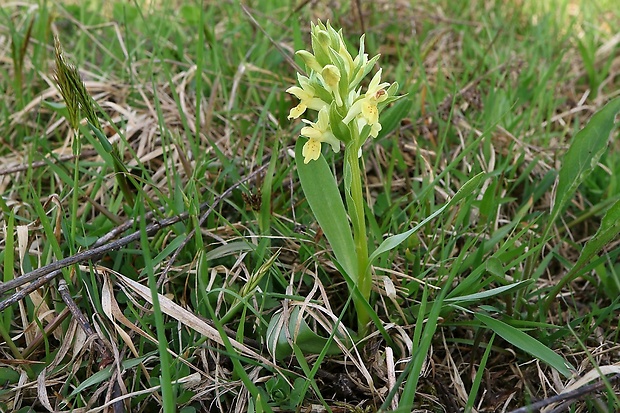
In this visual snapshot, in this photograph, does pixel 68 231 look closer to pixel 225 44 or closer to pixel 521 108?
pixel 225 44

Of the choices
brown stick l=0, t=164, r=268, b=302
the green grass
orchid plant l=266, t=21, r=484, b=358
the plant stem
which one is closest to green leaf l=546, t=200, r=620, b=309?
the green grass

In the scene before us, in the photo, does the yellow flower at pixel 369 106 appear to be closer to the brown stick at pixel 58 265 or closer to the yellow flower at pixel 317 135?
the yellow flower at pixel 317 135

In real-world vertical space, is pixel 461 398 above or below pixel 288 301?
below

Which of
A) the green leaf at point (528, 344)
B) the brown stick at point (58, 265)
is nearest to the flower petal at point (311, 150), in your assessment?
the brown stick at point (58, 265)

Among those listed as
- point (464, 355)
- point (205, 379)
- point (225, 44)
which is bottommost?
point (464, 355)

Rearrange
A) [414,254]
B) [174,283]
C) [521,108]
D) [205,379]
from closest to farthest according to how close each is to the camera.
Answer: [205,379]
[174,283]
[414,254]
[521,108]

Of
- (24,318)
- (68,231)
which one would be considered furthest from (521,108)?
(24,318)

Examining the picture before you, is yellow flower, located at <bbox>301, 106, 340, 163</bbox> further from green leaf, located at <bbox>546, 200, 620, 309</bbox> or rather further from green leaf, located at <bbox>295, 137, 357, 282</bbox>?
green leaf, located at <bbox>546, 200, 620, 309</bbox>

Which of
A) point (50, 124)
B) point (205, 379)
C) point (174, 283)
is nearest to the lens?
point (205, 379)
